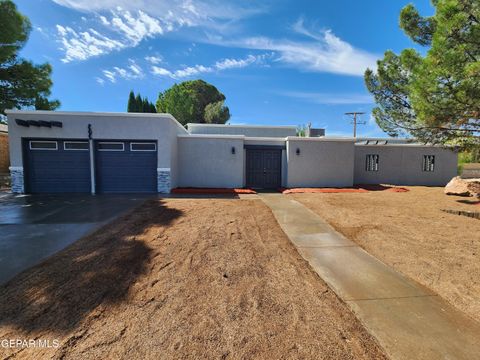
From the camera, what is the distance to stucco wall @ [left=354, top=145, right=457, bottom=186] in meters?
15.7

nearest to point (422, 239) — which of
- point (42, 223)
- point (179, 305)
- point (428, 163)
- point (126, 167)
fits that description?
point (179, 305)

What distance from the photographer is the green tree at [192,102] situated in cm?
3138

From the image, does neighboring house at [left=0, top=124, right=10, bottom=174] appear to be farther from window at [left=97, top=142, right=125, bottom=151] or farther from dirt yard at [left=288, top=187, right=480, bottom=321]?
dirt yard at [left=288, top=187, right=480, bottom=321]

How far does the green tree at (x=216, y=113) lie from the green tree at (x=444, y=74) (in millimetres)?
22295

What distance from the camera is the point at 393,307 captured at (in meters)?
2.73

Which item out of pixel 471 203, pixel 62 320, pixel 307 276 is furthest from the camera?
pixel 471 203

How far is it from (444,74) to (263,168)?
8.72 m

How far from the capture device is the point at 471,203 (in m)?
9.66

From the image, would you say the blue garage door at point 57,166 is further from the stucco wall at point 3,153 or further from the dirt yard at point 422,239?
the dirt yard at point 422,239

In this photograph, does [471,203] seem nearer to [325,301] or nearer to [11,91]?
[325,301]

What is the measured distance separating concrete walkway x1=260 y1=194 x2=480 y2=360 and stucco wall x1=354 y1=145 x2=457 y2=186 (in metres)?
12.9

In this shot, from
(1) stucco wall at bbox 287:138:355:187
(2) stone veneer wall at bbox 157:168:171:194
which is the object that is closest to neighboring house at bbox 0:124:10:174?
(2) stone veneer wall at bbox 157:168:171:194

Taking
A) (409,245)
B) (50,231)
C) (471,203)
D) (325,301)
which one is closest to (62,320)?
Result: (325,301)

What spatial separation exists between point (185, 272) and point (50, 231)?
13.3 ft
